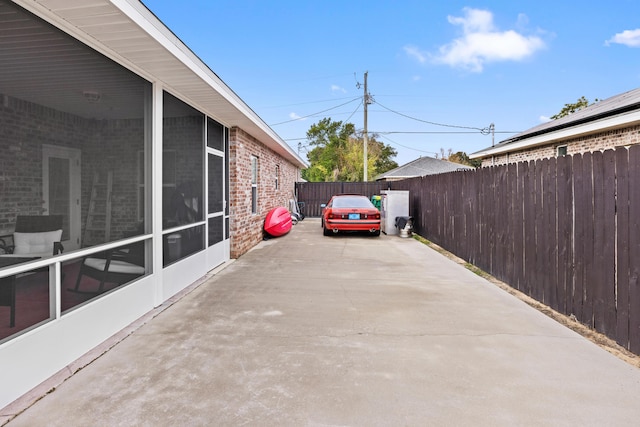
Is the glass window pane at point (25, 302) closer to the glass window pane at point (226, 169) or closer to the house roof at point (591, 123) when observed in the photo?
the glass window pane at point (226, 169)

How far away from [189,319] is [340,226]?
24.4ft

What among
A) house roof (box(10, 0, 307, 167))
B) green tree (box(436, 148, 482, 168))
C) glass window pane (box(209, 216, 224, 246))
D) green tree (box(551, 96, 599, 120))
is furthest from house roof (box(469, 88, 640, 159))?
green tree (box(436, 148, 482, 168))

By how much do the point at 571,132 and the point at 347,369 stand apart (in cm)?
1205

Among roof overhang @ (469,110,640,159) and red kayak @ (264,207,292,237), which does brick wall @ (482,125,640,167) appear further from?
red kayak @ (264,207,292,237)

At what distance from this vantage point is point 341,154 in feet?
123

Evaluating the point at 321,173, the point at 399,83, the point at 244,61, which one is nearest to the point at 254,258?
the point at 244,61

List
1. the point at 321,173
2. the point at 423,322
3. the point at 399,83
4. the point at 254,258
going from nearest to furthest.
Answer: the point at 423,322 < the point at 254,258 < the point at 399,83 < the point at 321,173

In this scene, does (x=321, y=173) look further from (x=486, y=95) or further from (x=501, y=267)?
(x=501, y=267)

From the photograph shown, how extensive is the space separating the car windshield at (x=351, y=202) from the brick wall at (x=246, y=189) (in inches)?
90.7

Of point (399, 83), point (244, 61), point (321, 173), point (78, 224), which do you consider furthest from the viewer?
point (321, 173)

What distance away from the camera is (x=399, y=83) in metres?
25.7

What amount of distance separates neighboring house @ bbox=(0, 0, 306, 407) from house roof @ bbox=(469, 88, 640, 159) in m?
9.88

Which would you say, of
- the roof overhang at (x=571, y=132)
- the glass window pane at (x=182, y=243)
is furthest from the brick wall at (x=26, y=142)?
the roof overhang at (x=571, y=132)

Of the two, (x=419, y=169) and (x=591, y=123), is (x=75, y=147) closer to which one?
(x=591, y=123)
